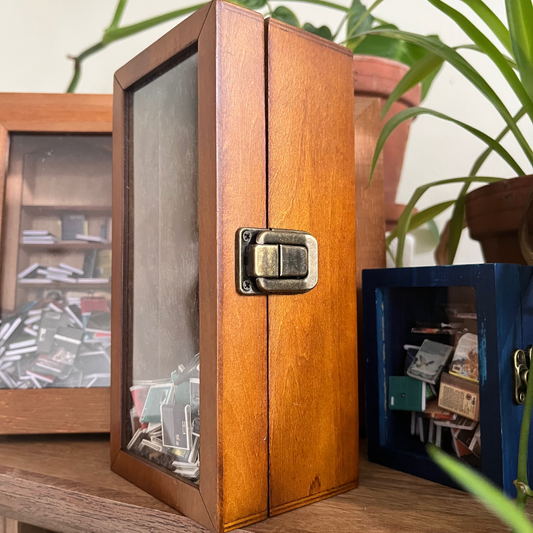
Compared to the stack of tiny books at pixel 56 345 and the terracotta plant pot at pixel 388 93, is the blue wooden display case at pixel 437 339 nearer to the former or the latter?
the terracotta plant pot at pixel 388 93

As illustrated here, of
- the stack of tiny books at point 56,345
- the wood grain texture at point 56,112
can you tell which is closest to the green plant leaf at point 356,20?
the wood grain texture at point 56,112

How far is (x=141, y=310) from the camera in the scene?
2.02 feet

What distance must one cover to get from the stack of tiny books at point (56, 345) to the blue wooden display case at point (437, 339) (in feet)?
1.37

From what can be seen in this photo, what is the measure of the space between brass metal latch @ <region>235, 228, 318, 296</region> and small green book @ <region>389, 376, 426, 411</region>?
0.71 feet

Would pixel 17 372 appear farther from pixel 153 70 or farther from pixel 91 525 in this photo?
pixel 153 70

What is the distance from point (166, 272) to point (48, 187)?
0.39 meters

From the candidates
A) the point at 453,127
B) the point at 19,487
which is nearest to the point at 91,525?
the point at 19,487

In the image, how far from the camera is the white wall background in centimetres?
113

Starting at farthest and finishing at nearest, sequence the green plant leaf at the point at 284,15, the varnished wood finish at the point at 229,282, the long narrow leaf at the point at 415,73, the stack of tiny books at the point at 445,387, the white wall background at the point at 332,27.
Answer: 1. the white wall background at the point at 332,27
2. the green plant leaf at the point at 284,15
3. the long narrow leaf at the point at 415,73
4. the stack of tiny books at the point at 445,387
5. the varnished wood finish at the point at 229,282

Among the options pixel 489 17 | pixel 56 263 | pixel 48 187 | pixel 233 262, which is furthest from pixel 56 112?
pixel 489 17

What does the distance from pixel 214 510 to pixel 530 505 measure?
321 mm

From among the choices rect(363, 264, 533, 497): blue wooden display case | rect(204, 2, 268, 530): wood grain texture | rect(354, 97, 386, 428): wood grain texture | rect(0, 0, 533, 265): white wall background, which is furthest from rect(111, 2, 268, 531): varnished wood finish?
rect(0, 0, 533, 265): white wall background

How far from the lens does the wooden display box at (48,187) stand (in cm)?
80

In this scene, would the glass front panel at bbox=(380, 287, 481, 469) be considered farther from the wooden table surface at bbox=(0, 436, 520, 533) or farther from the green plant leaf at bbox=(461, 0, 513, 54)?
the green plant leaf at bbox=(461, 0, 513, 54)
